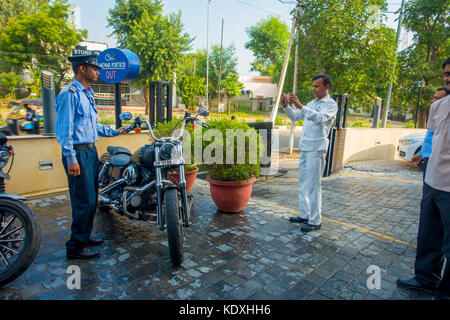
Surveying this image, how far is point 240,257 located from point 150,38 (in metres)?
26.4

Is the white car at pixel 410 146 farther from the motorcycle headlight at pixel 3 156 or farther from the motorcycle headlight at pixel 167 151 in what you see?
the motorcycle headlight at pixel 3 156

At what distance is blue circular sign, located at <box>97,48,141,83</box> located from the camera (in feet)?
17.2

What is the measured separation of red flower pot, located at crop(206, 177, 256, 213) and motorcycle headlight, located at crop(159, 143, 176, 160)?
1.31 metres

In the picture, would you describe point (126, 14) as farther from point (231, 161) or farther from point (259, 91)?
point (231, 161)

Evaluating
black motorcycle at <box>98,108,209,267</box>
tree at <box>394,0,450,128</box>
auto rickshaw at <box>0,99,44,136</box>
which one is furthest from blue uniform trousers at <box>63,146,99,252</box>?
tree at <box>394,0,450,128</box>

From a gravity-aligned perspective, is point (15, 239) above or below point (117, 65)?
below

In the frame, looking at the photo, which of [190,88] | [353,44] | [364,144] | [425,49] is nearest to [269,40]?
[190,88]

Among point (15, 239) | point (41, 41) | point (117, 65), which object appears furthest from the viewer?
point (41, 41)

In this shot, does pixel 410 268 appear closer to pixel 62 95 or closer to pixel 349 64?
pixel 62 95

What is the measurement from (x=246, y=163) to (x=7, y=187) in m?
3.85

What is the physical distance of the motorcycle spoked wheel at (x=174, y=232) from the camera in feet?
8.85

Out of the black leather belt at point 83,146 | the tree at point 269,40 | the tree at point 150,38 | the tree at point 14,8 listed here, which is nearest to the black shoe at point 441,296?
the black leather belt at point 83,146

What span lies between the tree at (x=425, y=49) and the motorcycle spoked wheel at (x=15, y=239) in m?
20.1

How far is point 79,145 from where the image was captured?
9.66 feet
